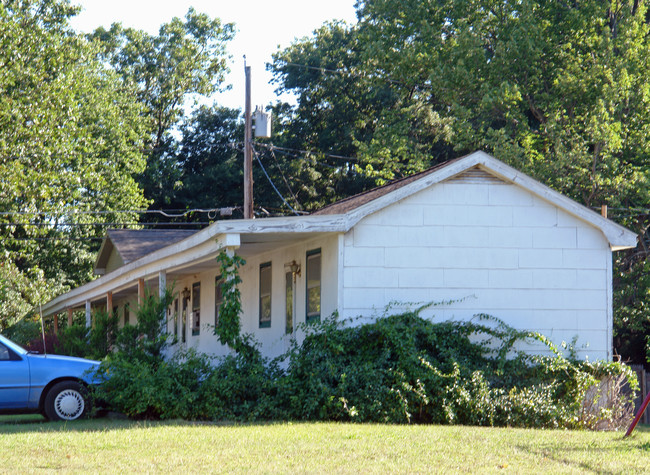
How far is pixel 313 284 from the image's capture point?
16.0 meters

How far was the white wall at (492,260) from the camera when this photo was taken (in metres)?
14.8

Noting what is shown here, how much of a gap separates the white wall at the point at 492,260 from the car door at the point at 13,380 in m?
5.19

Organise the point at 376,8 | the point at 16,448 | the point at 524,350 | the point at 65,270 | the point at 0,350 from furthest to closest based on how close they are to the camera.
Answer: the point at 65,270
the point at 376,8
the point at 524,350
the point at 0,350
the point at 16,448

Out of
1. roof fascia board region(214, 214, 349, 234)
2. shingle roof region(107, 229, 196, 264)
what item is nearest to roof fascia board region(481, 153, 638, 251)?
roof fascia board region(214, 214, 349, 234)

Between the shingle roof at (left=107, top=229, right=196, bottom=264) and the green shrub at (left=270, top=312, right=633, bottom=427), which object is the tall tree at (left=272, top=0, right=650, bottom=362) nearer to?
the shingle roof at (left=107, top=229, right=196, bottom=264)

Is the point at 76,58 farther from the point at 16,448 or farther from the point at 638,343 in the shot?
the point at 16,448

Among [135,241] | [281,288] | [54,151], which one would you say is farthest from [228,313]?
[54,151]

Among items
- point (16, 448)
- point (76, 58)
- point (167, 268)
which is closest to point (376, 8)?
point (76, 58)

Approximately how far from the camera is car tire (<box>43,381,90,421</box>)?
13.1 m

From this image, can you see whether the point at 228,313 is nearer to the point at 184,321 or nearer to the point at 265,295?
the point at 265,295

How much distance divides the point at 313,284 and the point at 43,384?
4.99m

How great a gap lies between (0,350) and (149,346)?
345 centimetres

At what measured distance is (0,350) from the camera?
42.8 ft

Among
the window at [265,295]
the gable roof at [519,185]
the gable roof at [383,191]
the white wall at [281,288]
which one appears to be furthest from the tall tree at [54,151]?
the gable roof at [519,185]
